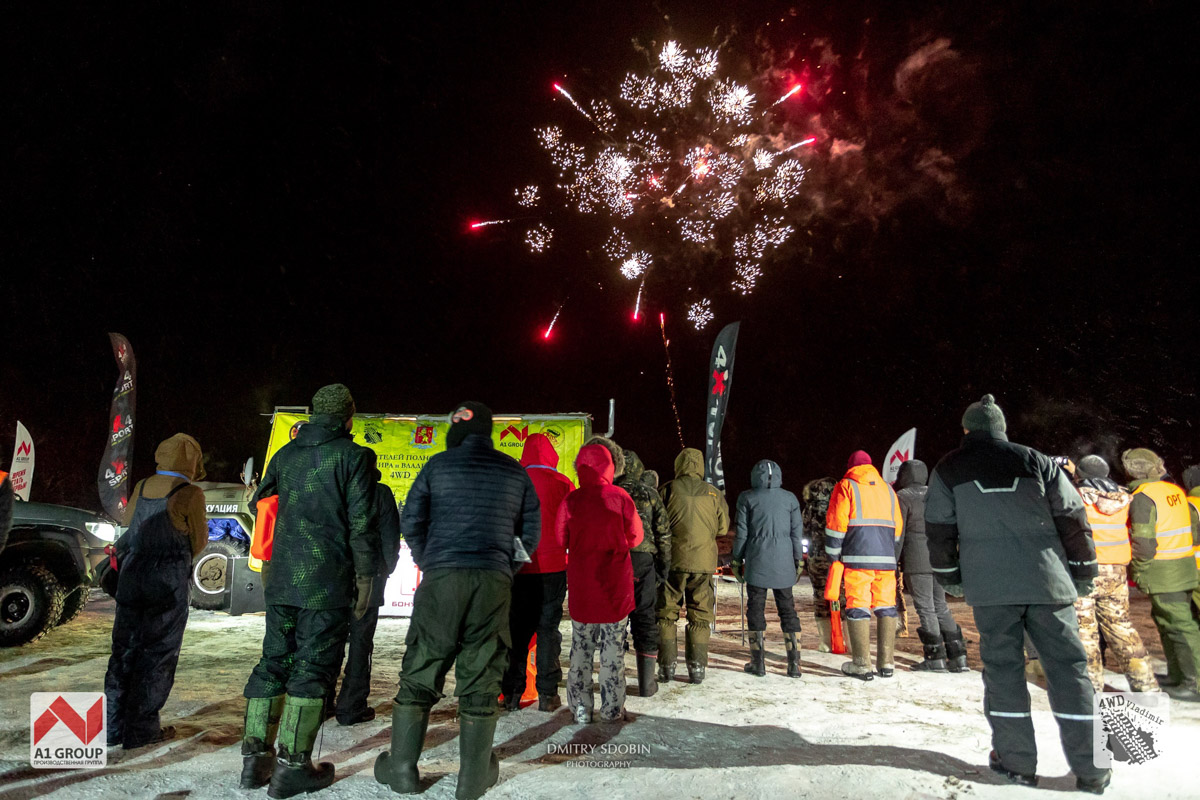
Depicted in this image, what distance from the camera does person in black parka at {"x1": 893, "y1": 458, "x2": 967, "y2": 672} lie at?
630 cm

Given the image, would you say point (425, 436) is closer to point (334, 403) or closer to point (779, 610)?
point (779, 610)

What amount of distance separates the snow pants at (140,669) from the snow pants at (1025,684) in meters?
4.45

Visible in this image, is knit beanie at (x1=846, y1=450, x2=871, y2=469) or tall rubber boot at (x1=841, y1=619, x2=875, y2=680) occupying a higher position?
knit beanie at (x1=846, y1=450, x2=871, y2=469)

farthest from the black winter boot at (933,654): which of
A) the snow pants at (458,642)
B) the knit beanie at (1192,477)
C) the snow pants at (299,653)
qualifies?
the snow pants at (299,653)

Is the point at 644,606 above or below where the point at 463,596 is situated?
below

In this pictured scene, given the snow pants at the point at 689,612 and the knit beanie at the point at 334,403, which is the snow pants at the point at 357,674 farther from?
the snow pants at the point at 689,612

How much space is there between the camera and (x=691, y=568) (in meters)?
6.00

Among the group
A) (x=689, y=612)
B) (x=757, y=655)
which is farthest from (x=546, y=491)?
(x=757, y=655)

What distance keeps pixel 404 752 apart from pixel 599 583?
5.56 feet

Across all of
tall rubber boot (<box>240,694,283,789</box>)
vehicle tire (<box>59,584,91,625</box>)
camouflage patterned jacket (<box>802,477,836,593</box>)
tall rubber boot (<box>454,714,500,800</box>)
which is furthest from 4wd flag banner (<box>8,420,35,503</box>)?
camouflage patterned jacket (<box>802,477,836,593</box>)

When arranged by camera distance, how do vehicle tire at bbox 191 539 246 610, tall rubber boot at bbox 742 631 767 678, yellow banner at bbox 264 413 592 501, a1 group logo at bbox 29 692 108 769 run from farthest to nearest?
vehicle tire at bbox 191 539 246 610
yellow banner at bbox 264 413 592 501
tall rubber boot at bbox 742 631 767 678
a1 group logo at bbox 29 692 108 769

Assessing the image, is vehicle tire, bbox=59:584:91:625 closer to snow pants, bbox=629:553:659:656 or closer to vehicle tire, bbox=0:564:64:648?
vehicle tire, bbox=0:564:64:648

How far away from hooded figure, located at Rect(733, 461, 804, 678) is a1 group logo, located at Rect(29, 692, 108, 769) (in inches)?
183

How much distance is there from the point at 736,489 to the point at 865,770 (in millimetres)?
72584
